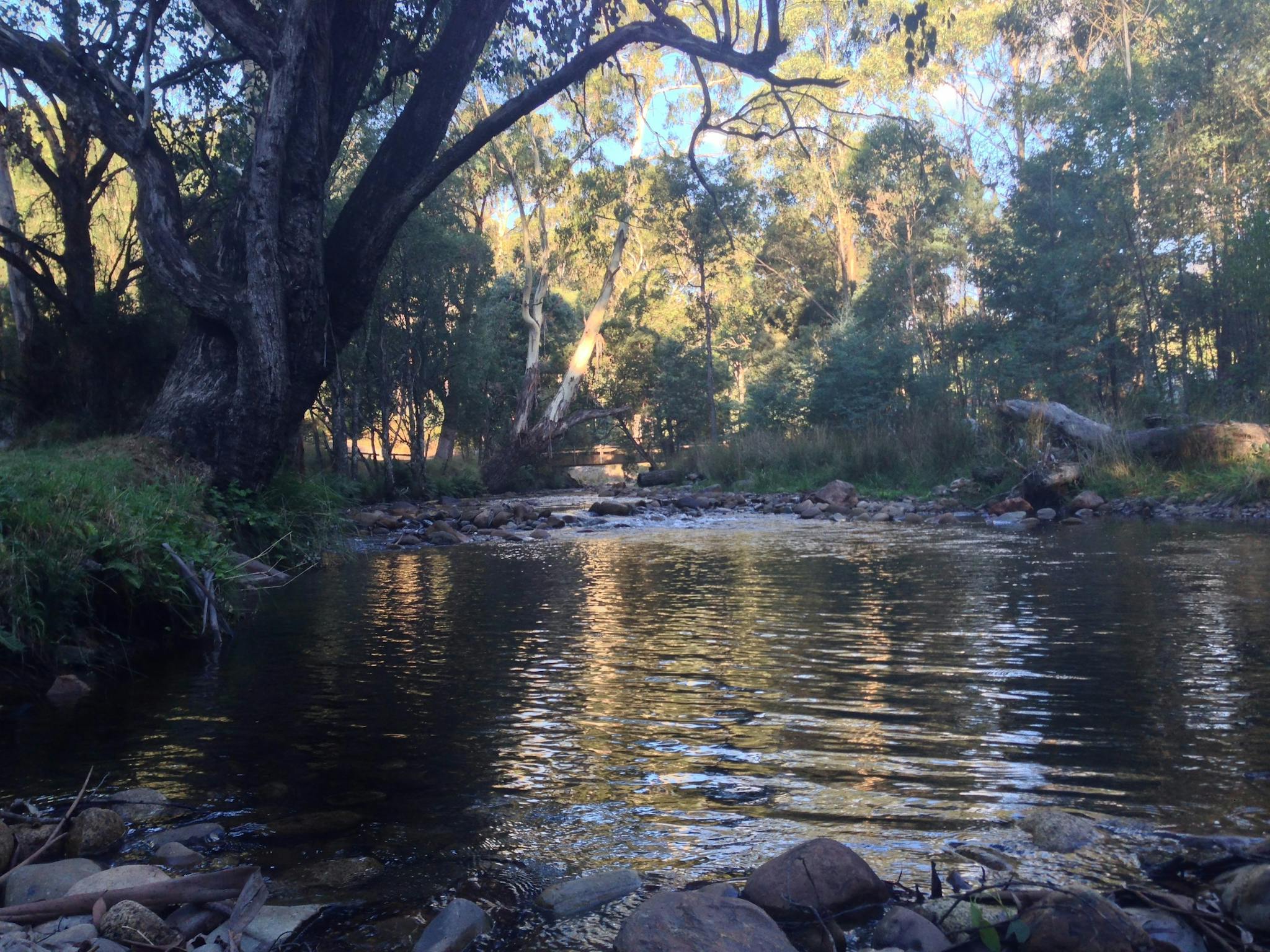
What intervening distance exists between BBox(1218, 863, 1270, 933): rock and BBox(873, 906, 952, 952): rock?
64cm

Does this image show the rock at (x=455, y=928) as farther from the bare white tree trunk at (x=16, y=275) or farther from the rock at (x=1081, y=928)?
the bare white tree trunk at (x=16, y=275)

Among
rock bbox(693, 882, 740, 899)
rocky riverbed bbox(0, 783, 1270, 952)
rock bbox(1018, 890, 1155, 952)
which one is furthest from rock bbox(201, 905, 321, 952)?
rock bbox(1018, 890, 1155, 952)

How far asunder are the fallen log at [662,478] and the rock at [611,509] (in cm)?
875

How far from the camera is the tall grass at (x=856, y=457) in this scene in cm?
1869

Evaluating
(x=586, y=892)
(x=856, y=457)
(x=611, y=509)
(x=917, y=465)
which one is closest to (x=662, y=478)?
(x=856, y=457)

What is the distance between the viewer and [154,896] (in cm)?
217

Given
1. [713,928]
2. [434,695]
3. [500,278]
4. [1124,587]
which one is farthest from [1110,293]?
[713,928]

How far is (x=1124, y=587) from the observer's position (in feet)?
22.2

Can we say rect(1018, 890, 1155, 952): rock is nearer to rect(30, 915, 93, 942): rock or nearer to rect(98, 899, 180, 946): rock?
rect(98, 899, 180, 946): rock

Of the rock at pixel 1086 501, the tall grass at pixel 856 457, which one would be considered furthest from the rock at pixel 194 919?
the tall grass at pixel 856 457

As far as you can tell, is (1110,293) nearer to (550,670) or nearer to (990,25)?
(990,25)

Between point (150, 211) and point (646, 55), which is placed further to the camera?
point (646, 55)

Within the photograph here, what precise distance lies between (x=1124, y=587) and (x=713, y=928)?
588cm

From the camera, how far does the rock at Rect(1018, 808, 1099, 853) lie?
7.91 ft
